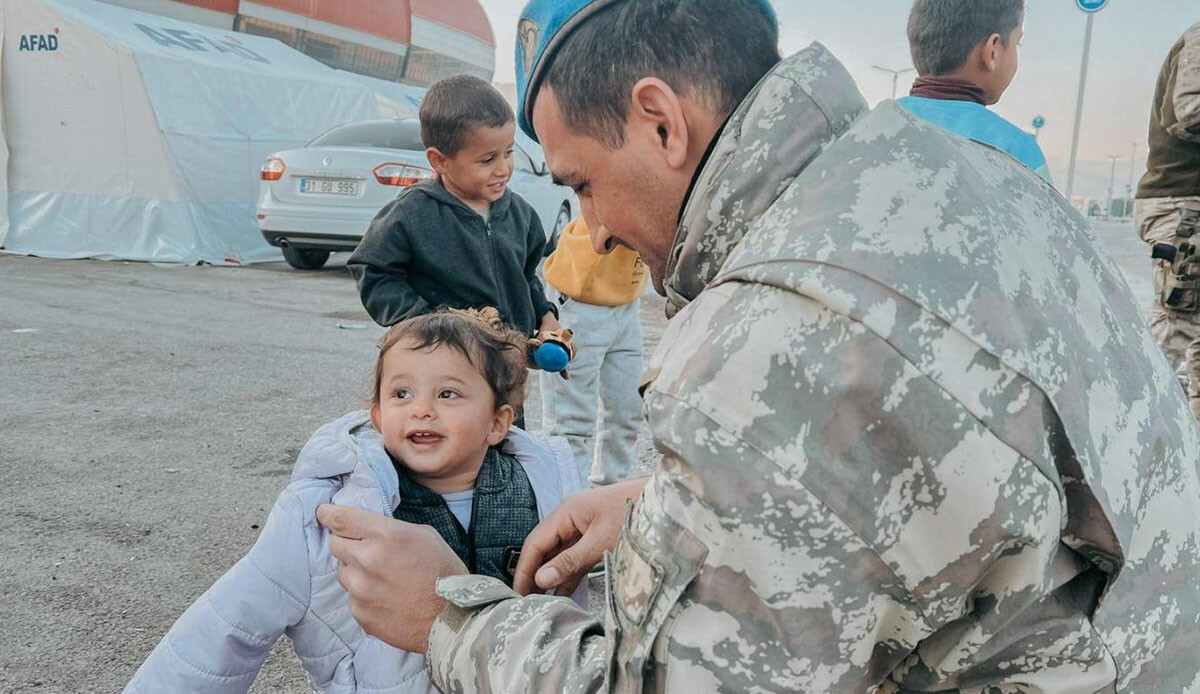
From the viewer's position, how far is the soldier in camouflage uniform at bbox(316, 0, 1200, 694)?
886mm

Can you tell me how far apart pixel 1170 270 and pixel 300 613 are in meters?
3.85

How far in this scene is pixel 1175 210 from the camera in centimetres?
410

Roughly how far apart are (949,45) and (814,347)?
2.40m

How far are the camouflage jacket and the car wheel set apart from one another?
389 inches

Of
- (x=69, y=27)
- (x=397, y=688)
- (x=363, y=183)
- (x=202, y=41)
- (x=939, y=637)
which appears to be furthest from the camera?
(x=202, y=41)

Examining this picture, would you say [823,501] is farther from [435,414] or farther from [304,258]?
[304,258]

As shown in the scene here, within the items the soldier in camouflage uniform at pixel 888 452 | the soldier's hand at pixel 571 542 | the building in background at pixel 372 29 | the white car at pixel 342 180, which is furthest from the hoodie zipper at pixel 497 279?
the building in background at pixel 372 29

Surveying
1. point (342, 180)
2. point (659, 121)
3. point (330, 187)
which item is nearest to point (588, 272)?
point (659, 121)

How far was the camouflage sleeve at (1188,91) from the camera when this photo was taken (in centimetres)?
369

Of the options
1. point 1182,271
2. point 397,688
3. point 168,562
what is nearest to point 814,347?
point 397,688

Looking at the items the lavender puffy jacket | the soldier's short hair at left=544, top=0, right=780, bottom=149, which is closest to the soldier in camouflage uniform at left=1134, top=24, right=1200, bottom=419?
the soldier's short hair at left=544, top=0, right=780, bottom=149

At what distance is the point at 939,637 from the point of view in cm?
100

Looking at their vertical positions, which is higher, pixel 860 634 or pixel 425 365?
pixel 860 634

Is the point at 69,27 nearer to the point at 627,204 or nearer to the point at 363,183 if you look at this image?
the point at 363,183
